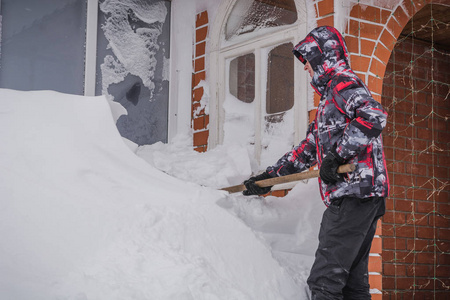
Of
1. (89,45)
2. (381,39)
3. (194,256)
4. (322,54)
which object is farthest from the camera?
(89,45)

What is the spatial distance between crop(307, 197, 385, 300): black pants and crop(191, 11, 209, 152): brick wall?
2.25m

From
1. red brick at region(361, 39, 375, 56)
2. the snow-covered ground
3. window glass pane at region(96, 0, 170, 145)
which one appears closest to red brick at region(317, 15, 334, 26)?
red brick at region(361, 39, 375, 56)

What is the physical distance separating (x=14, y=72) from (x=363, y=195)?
3013mm

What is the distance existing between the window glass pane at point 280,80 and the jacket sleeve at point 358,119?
140cm

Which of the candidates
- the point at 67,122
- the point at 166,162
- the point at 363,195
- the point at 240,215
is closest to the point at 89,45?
the point at 166,162

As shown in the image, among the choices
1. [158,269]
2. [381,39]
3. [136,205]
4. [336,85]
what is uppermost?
[381,39]

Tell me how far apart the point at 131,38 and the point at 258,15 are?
119cm

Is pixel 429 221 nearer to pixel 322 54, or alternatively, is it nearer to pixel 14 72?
pixel 322 54

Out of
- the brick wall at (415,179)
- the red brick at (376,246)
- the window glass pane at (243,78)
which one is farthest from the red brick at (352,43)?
the brick wall at (415,179)

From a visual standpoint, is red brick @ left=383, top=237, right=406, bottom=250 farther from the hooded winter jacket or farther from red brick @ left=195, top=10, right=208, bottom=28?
the hooded winter jacket

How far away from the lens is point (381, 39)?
3.83m

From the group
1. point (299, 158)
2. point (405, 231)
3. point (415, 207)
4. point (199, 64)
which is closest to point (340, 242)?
point (299, 158)

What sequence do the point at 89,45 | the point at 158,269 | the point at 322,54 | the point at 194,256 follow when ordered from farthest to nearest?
the point at 89,45, the point at 322,54, the point at 194,256, the point at 158,269

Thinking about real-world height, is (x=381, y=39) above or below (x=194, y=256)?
above
